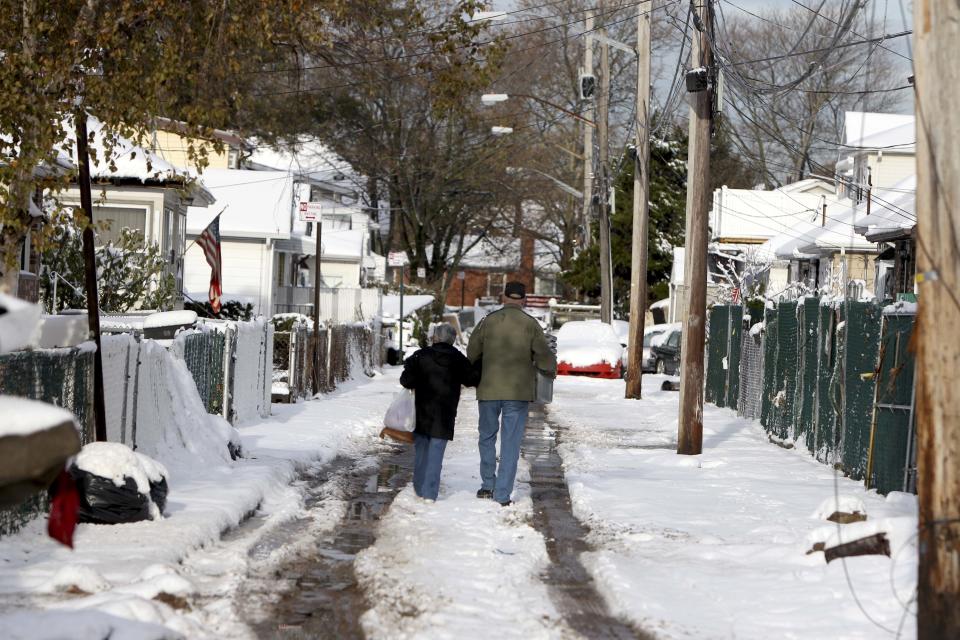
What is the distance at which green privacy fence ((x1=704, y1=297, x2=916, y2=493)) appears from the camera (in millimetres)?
12578

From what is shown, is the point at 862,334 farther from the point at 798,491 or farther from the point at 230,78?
the point at 230,78

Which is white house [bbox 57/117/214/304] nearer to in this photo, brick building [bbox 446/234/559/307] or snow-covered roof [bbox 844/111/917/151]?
snow-covered roof [bbox 844/111/917/151]

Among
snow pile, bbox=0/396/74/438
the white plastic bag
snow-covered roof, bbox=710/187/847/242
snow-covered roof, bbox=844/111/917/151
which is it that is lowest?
the white plastic bag

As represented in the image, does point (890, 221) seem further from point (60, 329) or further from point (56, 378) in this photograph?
point (60, 329)

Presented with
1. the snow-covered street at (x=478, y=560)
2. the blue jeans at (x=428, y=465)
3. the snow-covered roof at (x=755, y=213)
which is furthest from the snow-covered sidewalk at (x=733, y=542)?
the snow-covered roof at (x=755, y=213)

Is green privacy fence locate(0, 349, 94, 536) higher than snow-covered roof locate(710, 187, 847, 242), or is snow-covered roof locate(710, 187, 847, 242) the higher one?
snow-covered roof locate(710, 187, 847, 242)

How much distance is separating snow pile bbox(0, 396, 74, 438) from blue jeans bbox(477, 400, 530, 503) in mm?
7673

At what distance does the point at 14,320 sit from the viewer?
4781mm

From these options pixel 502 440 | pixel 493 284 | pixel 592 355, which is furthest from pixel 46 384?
pixel 493 284

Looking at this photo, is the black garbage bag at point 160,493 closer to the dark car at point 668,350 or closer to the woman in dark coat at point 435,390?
the woman in dark coat at point 435,390

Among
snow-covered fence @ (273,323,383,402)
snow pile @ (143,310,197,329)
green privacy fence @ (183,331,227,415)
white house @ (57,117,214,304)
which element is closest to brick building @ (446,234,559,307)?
snow-covered fence @ (273,323,383,402)

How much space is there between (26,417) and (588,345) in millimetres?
31479

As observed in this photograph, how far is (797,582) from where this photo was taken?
866cm

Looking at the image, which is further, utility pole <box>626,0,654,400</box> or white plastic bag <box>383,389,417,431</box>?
utility pole <box>626,0,654,400</box>
